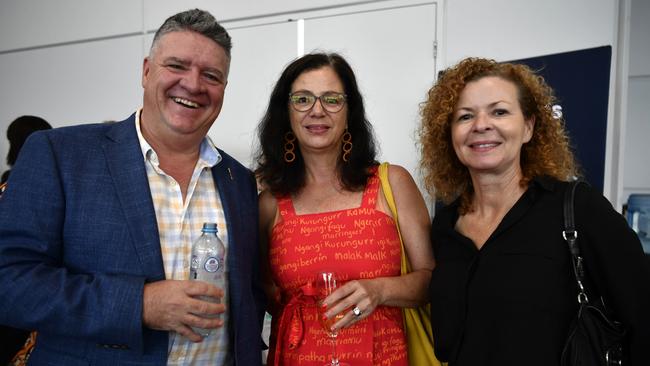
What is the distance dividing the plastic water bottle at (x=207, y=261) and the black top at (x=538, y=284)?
29.8 inches

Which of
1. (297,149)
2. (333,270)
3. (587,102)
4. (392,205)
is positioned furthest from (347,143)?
Result: (587,102)

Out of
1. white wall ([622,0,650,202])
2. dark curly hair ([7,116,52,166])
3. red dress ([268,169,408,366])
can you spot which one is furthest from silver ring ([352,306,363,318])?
white wall ([622,0,650,202])

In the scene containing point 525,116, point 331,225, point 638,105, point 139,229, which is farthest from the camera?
point 638,105

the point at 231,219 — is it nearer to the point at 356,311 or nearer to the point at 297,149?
the point at 356,311

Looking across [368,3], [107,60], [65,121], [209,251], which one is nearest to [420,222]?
[209,251]

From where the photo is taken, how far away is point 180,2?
146 inches

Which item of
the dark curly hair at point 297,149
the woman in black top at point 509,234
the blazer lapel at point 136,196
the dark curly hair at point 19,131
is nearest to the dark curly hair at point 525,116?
the woman in black top at point 509,234

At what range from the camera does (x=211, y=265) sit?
1281 millimetres

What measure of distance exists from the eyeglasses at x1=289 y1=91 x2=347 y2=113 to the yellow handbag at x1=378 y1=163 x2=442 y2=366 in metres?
0.35

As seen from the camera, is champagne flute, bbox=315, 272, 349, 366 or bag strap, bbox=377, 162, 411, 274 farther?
bag strap, bbox=377, 162, 411, 274

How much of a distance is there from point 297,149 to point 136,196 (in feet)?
2.74

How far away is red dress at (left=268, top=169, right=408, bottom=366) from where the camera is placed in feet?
5.38

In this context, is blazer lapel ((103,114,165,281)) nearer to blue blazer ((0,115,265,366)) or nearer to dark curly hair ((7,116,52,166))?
blue blazer ((0,115,265,366))

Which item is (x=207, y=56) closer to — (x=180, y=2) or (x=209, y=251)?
(x=209, y=251)
